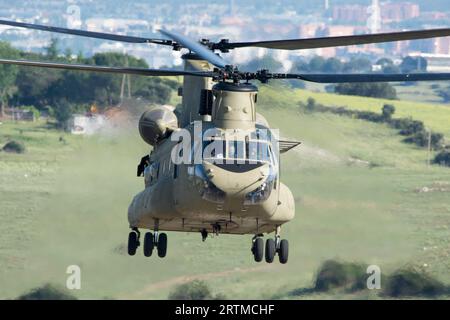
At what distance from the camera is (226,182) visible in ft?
73.9

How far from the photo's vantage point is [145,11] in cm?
12050

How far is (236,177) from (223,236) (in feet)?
38.6

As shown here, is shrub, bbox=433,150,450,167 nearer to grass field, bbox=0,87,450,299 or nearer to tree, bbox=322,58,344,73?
grass field, bbox=0,87,450,299

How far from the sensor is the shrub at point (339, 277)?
102 ft

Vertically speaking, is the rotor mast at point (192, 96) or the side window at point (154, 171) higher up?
the rotor mast at point (192, 96)

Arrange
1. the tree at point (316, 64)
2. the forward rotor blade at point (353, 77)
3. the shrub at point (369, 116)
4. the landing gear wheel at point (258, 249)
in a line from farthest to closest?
the tree at point (316, 64) → the shrub at point (369, 116) → the landing gear wheel at point (258, 249) → the forward rotor blade at point (353, 77)

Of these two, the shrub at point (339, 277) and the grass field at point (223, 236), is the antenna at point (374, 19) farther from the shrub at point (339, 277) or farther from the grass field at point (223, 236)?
the shrub at point (339, 277)

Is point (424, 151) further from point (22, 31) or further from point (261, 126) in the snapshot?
point (22, 31)

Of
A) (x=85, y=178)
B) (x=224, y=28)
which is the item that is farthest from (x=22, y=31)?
(x=85, y=178)

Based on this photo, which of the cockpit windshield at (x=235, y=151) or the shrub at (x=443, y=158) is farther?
the shrub at (x=443, y=158)

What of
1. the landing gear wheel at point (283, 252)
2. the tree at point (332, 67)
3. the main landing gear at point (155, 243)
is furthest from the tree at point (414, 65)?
the landing gear wheel at point (283, 252)

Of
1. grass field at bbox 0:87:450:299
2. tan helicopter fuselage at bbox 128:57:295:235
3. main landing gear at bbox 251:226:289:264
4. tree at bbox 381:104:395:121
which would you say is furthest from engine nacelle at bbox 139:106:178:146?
tree at bbox 381:104:395:121

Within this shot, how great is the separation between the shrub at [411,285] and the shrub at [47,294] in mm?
6566

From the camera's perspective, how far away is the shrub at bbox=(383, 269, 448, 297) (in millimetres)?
30875
